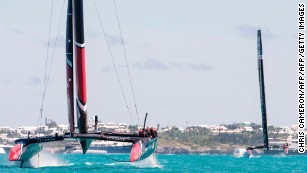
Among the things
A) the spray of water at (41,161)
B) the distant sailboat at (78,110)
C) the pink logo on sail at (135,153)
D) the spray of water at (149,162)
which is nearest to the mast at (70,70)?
the distant sailboat at (78,110)

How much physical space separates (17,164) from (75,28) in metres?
7.92

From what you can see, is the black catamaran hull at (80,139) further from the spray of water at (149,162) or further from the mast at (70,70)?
the spray of water at (149,162)

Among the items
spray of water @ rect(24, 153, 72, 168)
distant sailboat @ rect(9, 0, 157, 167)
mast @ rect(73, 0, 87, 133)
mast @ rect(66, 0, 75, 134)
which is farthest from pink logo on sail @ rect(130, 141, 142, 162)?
spray of water @ rect(24, 153, 72, 168)

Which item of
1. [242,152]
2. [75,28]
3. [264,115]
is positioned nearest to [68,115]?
[75,28]

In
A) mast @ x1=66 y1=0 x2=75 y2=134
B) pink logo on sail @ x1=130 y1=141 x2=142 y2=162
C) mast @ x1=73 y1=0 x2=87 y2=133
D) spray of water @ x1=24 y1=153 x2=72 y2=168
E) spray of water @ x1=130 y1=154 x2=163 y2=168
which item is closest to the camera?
mast @ x1=73 y1=0 x2=87 y2=133

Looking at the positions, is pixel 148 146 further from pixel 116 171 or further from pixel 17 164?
pixel 17 164

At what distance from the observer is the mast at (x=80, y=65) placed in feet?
168

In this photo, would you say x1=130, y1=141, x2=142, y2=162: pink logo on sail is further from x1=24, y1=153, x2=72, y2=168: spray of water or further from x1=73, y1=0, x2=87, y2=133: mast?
x1=24, y1=153, x2=72, y2=168: spray of water

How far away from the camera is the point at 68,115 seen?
171 feet

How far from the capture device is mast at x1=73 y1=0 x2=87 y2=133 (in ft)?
168

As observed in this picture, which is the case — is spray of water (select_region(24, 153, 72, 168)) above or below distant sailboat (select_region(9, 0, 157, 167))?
below

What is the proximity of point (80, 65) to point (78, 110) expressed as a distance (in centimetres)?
237

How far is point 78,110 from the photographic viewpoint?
51.9 meters

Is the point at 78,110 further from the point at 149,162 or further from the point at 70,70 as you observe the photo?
the point at 149,162
